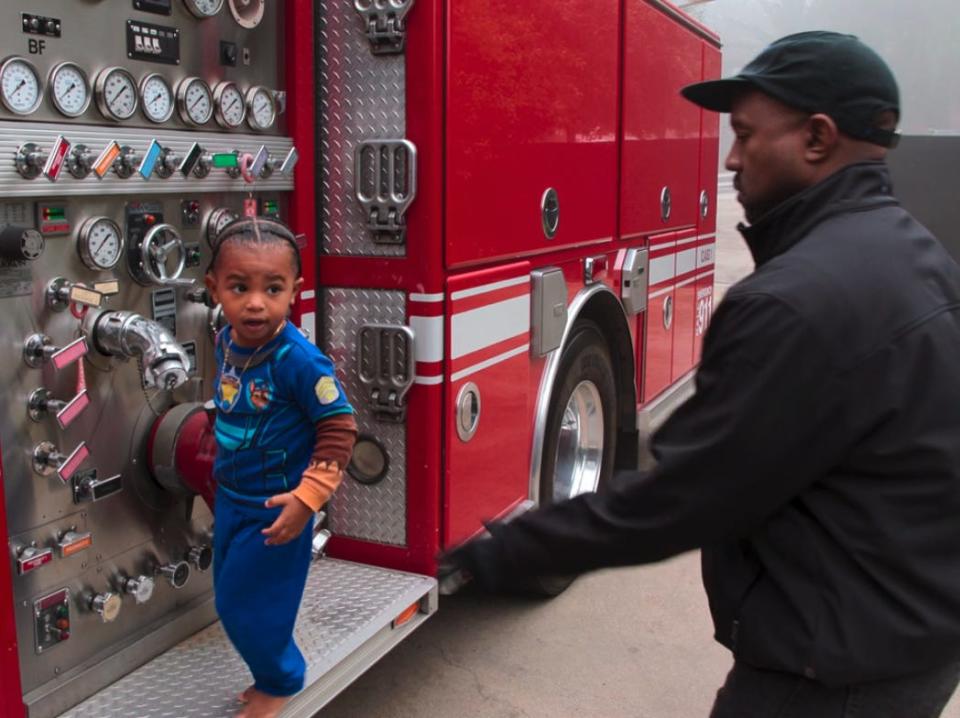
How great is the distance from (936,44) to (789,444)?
47101mm

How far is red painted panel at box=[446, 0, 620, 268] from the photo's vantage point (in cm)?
313

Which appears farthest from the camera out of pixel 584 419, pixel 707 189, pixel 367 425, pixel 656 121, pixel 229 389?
pixel 707 189

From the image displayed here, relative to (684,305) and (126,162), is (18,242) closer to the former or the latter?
(126,162)

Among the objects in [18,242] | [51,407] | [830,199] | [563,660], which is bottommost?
[563,660]

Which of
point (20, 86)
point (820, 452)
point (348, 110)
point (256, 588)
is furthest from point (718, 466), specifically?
point (348, 110)

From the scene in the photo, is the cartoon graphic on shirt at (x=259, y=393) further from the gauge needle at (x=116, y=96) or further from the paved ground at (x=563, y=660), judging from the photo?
the paved ground at (x=563, y=660)

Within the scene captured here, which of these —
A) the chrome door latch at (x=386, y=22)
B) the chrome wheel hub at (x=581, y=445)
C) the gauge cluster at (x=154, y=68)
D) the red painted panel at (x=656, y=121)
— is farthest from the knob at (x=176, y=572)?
the red painted panel at (x=656, y=121)

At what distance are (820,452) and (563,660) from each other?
8.35 feet

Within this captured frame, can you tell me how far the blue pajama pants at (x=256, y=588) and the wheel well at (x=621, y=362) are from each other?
221 centimetres

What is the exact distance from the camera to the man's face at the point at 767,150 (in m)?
1.65

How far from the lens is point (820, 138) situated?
64.2 inches

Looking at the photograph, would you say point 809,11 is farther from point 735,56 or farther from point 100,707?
point 100,707

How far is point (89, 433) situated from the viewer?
Result: 2465mm

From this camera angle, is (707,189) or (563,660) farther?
(707,189)
